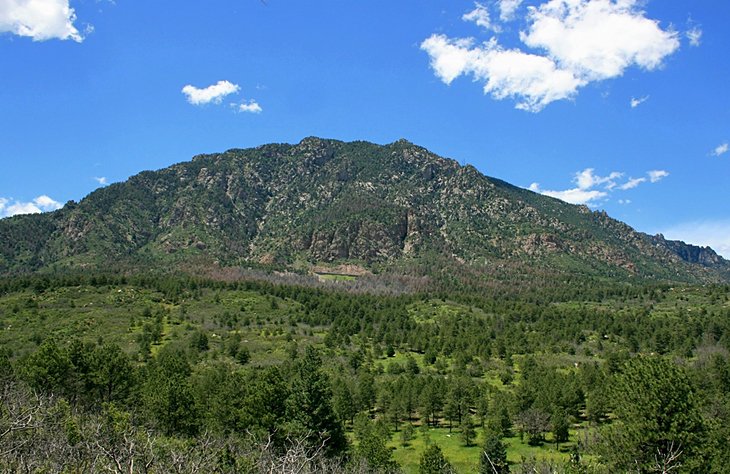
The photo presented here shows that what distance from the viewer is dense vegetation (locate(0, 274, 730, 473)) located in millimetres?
28016

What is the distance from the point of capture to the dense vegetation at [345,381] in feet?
91.9

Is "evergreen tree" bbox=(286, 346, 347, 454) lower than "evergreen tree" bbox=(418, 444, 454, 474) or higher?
higher

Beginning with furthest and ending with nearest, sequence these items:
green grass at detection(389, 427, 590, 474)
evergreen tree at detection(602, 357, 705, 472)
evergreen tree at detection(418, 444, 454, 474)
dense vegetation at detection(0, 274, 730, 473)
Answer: green grass at detection(389, 427, 590, 474) < evergreen tree at detection(418, 444, 454, 474) < dense vegetation at detection(0, 274, 730, 473) < evergreen tree at detection(602, 357, 705, 472)

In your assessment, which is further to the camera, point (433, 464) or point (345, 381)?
point (345, 381)

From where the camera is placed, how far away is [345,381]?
275ft

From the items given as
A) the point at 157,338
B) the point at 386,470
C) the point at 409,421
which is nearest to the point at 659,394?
the point at 386,470

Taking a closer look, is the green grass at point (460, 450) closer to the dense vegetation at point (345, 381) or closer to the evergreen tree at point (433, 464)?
the dense vegetation at point (345, 381)

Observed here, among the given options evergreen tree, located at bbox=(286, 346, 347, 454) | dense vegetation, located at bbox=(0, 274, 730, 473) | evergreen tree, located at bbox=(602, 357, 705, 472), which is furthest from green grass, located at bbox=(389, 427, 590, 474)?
evergreen tree, located at bbox=(602, 357, 705, 472)

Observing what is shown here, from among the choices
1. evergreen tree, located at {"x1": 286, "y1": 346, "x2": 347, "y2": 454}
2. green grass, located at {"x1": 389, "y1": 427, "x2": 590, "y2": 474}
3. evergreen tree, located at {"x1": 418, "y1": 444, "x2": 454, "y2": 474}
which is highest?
evergreen tree, located at {"x1": 286, "y1": 346, "x2": 347, "y2": 454}

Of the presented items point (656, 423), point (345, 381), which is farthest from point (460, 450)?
point (656, 423)

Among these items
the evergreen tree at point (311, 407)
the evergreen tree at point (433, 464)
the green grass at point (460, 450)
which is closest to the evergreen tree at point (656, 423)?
the evergreen tree at point (433, 464)

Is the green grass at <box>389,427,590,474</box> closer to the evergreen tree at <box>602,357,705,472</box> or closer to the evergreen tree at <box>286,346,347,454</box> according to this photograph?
the evergreen tree at <box>286,346,347,454</box>

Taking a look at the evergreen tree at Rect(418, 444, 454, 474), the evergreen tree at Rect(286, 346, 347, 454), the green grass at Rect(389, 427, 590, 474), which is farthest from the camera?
the green grass at Rect(389, 427, 590, 474)

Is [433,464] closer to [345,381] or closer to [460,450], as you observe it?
[460,450]
